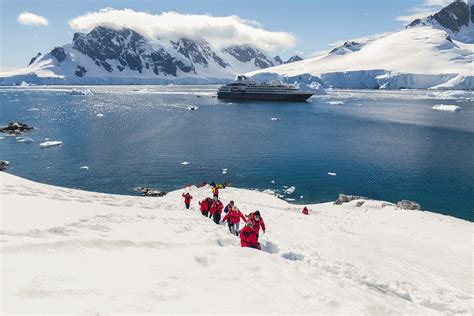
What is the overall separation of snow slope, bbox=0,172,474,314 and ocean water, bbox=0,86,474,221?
1869cm

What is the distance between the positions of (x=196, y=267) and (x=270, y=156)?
3979cm

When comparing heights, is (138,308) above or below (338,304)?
above

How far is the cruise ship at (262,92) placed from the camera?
13675cm

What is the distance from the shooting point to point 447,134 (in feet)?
209

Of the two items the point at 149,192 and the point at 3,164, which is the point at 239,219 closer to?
the point at 149,192

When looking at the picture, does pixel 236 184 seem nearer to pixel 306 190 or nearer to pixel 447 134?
pixel 306 190

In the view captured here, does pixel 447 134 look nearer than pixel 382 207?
No

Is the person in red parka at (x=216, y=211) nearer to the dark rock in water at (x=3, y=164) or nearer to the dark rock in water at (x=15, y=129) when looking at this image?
the dark rock in water at (x=3, y=164)

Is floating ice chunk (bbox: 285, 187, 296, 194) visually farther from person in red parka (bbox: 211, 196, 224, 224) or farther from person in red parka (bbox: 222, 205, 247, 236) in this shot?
person in red parka (bbox: 222, 205, 247, 236)

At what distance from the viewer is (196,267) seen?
9320 millimetres

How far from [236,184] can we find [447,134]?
46.7m

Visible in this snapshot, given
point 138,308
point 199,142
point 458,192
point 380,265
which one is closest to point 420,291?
point 380,265

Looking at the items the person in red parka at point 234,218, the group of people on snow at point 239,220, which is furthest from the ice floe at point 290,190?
the person in red parka at point 234,218

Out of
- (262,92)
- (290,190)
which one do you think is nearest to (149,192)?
(290,190)
